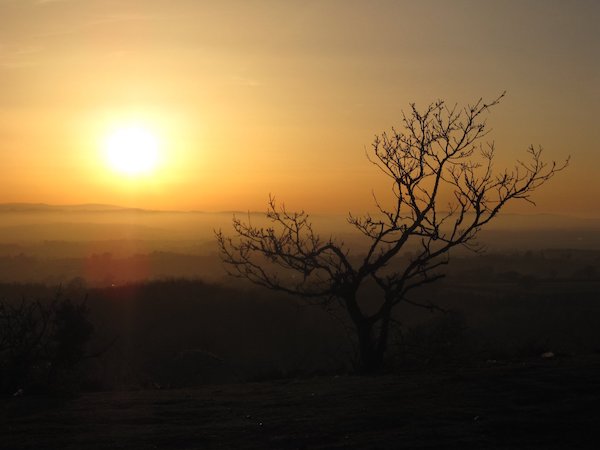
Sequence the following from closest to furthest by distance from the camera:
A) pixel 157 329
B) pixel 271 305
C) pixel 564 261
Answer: pixel 157 329
pixel 271 305
pixel 564 261

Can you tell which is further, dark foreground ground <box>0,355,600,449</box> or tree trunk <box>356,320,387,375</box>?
tree trunk <box>356,320,387,375</box>

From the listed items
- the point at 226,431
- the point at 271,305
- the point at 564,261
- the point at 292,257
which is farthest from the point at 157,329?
the point at 564,261

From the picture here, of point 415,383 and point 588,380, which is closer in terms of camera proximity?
point 588,380

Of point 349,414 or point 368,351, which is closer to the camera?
point 349,414

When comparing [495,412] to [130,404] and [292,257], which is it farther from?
[292,257]

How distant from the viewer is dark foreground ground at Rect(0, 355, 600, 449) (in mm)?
6402

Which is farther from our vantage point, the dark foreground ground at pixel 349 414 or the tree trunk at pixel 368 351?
the tree trunk at pixel 368 351

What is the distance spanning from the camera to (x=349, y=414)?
7.67m

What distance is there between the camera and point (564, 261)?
94688mm

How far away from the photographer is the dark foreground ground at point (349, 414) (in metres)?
6.40

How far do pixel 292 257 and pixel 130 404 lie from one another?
5.39 m

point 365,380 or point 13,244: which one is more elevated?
point 13,244

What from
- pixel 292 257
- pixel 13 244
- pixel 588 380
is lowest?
pixel 588 380

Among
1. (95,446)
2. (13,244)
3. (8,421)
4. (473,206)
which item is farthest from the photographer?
(13,244)
